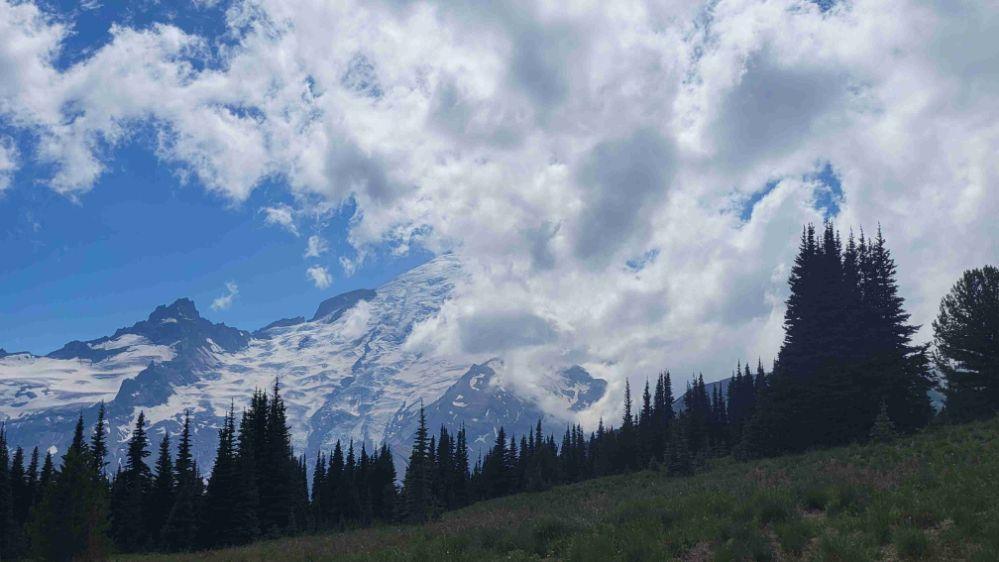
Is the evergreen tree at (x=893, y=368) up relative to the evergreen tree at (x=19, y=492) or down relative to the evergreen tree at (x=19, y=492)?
up

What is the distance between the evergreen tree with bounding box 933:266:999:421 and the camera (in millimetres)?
43062

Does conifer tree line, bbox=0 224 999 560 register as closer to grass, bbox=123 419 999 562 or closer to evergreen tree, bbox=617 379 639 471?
grass, bbox=123 419 999 562

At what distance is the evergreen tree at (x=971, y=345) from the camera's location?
43062 mm

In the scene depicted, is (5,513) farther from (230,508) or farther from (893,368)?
(893,368)

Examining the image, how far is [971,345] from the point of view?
145 ft

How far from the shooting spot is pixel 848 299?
48719 mm

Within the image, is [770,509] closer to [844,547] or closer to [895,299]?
[844,547]

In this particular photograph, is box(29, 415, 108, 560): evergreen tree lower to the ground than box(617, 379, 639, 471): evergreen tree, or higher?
lower

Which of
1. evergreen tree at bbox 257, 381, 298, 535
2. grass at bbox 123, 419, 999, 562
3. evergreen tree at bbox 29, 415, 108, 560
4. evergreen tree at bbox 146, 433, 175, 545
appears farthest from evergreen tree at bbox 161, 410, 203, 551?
grass at bbox 123, 419, 999, 562

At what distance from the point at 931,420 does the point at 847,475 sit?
96.6 feet

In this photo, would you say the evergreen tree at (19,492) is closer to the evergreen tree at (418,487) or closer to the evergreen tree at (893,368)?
the evergreen tree at (418,487)

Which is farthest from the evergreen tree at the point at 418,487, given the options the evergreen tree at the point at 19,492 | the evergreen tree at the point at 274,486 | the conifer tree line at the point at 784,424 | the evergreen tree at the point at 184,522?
the evergreen tree at the point at 19,492

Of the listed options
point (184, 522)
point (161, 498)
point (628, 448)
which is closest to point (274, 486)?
point (184, 522)

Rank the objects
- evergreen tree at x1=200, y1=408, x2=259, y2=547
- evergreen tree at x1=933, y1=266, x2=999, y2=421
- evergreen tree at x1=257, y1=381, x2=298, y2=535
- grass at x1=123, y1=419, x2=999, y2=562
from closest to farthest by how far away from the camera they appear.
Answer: grass at x1=123, y1=419, x2=999, y2=562
evergreen tree at x1=933, y1=266, x2=999, y2=421
evergreen tree at x1=200, y1=408, x2=259, y2=547
evergreen tree at x1=257, y1=381, x2=298, y2=535
